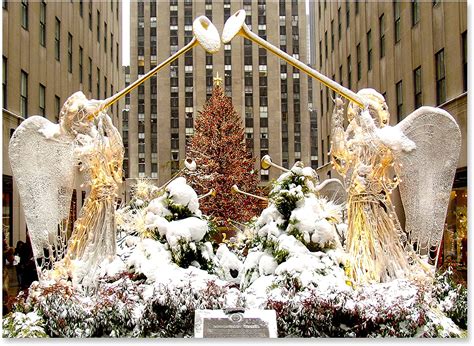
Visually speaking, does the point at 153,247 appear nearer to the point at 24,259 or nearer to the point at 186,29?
the point at 24,259

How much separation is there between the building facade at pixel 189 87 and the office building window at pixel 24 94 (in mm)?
35176

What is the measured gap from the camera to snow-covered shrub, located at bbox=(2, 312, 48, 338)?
7340 millimetres

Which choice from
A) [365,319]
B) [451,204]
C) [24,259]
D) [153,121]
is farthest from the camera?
[153,121]

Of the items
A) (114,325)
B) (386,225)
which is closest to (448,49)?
(386,225)

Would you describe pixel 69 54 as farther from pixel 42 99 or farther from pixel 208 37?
pixel 208 37

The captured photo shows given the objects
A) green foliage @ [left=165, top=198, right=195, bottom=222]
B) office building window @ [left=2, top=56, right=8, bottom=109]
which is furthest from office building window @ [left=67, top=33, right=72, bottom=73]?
green foliage @ [left=165, top=198, right=195, bottom=222]

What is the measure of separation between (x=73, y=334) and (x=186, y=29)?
43.2 metres

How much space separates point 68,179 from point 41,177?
0.37 metres

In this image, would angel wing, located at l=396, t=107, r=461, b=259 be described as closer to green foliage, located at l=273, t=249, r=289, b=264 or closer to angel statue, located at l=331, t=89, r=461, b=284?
angel statue, located at l=331, t=89, r=461, b=284

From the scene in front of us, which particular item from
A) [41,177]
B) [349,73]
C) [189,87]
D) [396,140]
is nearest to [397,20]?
[349,73]

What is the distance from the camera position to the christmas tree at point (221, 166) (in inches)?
864

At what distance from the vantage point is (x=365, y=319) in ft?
23.9

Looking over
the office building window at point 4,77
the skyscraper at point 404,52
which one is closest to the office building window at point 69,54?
the office building window at point 4,77

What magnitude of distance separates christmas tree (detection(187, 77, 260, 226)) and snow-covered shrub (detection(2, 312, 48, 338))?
13267 millimetres
